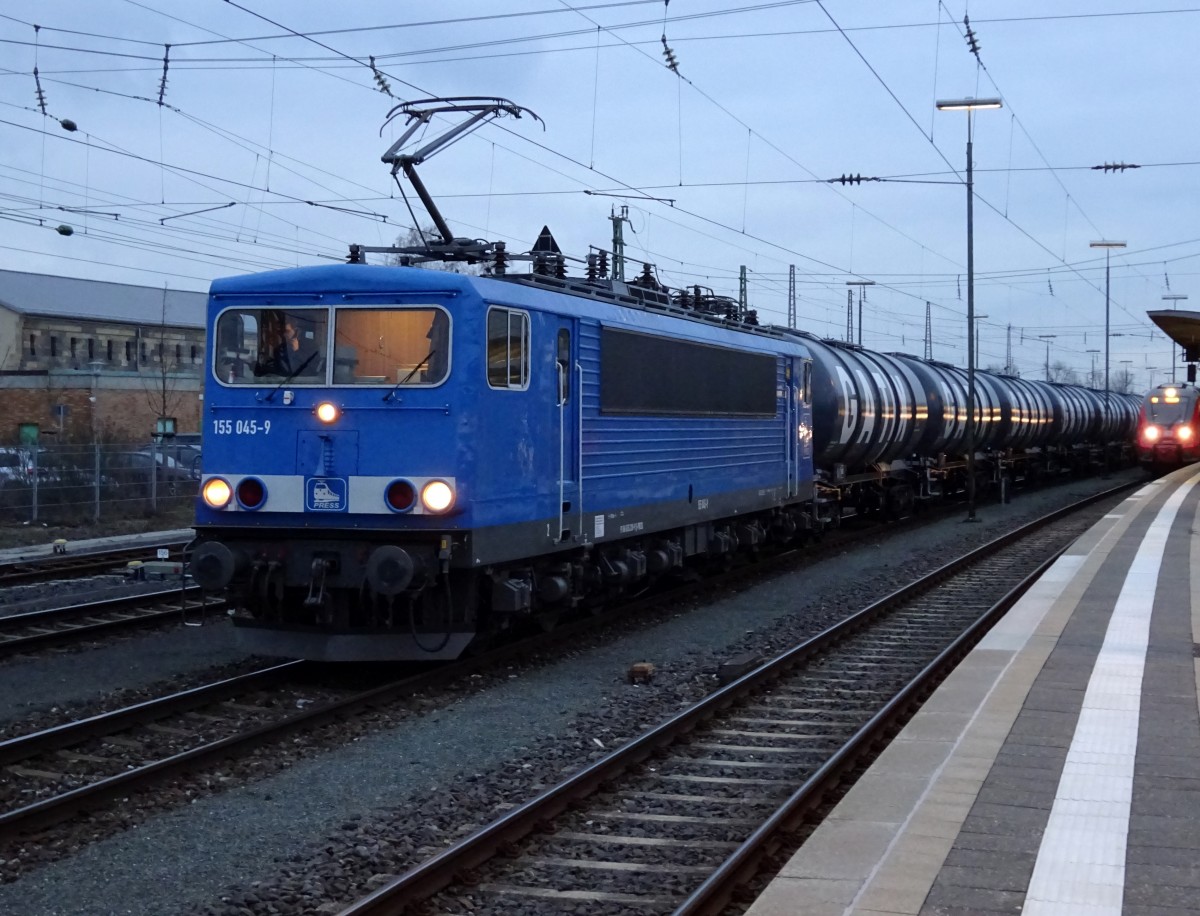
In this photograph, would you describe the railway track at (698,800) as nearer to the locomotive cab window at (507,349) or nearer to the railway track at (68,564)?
the locomotive cab window at (507,349)

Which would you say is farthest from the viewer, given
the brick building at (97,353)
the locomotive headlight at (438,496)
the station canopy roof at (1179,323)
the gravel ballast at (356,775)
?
the brick building at (97,353)

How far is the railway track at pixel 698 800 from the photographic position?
6.15 meters

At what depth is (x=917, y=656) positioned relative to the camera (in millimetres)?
12625

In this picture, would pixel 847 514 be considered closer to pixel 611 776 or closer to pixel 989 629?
pixel 989 629

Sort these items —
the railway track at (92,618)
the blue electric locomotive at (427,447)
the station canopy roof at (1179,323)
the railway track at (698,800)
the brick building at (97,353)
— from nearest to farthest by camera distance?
the railway track at (698,800), the blue electric locomotive at (427,447), the railway track at (92,618), the station canopy roof at (1179,323), the brick building at (97,353)

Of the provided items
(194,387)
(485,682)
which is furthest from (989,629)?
(194,387)

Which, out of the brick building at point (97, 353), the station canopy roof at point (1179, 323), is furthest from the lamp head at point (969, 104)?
the brick building at point (97, 353)

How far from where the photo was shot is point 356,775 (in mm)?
8273

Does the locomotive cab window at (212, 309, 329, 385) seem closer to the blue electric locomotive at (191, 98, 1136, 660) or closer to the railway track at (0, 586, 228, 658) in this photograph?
the blue electric locomotive at (191, 98, 1136, 660)

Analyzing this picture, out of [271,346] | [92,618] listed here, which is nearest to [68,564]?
[92,618]

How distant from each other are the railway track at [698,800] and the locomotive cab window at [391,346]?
3.53m

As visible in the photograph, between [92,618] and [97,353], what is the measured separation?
46.0 metres

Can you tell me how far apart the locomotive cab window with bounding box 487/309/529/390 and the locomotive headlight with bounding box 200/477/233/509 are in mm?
2365

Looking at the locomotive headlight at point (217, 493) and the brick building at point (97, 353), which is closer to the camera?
the locomotive headlight at point (217, 493)
